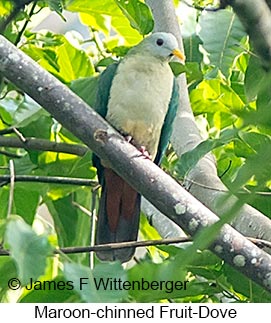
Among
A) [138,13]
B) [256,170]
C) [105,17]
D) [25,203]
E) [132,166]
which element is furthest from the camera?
[105,17]

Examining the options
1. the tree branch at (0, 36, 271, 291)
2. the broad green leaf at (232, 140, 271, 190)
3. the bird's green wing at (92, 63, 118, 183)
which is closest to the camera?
the broad green leaf at (232, 140, 271, 190)

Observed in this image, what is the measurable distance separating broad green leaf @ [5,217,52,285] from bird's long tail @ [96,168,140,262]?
4.54 feet

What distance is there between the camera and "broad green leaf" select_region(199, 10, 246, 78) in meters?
1.77

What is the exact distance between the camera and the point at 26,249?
3.07ft

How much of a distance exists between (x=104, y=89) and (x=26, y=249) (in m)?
1.46

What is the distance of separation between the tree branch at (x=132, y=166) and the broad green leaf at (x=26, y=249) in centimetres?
→ 43

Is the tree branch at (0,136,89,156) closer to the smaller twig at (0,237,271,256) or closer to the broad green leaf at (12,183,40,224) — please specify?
the broad green leaf at (12,183,40,224)

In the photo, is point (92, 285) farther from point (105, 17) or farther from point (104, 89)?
point (105, 17)

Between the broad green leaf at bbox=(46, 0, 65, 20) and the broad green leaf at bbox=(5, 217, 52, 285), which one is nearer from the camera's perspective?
the broad green leaf at bbox=(5, 217, 52, 285)

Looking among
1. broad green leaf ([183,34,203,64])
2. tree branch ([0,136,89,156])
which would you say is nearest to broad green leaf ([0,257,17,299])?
tree branch ([0,136,89,156])

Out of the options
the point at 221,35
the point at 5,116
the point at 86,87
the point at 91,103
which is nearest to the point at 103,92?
the point at 91,103

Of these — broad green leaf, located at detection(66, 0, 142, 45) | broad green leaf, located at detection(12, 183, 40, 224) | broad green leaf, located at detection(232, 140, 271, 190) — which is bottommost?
broad green leaf, located at detection(12, 183, 40, 224)

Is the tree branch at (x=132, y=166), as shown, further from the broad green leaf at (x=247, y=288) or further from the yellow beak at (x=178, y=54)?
the yellow beak at (x=178, y=54)

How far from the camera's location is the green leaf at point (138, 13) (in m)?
1.91
